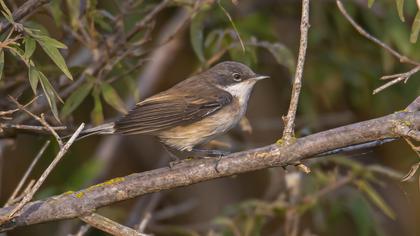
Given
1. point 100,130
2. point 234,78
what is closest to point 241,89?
point 234,78

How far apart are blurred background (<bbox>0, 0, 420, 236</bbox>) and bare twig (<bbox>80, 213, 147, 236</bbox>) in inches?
25.4

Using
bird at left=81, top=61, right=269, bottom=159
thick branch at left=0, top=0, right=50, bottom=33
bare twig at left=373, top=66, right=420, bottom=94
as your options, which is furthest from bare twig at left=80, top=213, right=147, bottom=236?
bare twig at left=373, top=66, right=420, bottom=94

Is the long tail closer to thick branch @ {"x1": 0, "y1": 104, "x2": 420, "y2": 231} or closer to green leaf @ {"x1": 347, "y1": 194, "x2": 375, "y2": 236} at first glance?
thick branch @ {"x1": 0, "y1": 104, "x2": 420, "y2": 231}

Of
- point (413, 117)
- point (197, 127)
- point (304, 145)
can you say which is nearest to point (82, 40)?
point (197, 127)

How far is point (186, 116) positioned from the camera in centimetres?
487

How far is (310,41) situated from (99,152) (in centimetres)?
230

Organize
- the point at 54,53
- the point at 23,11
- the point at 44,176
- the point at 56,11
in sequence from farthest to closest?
the point at 56,11 → the point at 23,11 → the point at 54,53 → the point at 44,176

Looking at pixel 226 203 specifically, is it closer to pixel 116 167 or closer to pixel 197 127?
pixel 116 167

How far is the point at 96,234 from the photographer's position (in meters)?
6.40

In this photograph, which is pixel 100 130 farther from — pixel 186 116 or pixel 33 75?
pixel 33 75

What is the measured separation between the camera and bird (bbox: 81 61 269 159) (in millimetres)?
4629

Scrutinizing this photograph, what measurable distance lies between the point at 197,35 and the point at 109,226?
5.84 feet

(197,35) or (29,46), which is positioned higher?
(197,35)

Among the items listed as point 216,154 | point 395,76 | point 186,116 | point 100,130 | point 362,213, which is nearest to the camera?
point 395,76
